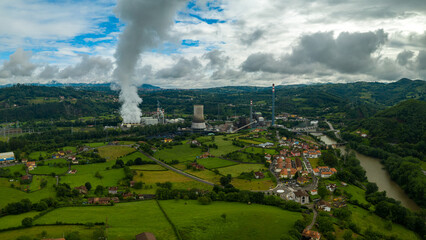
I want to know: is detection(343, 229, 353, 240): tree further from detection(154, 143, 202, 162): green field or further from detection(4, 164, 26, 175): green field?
detection(4, 164, 26, 175): green field

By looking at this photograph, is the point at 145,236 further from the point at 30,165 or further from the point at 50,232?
the point at 30,165

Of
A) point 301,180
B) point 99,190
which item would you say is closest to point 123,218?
point 99,190

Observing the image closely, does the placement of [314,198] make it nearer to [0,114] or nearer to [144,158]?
[144,158]

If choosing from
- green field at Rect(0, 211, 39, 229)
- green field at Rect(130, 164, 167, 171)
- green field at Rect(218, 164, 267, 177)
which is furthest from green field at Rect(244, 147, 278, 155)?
green field at Rect(0, 211, 39, 229)

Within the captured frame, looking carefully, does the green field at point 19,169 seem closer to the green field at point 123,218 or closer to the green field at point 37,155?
the green field at point 37,155

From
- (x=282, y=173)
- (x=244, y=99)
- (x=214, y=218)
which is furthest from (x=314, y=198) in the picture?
(x=244, y=99)

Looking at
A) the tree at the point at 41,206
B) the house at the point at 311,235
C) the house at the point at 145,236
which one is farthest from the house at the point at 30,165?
the house at the point at 311,235

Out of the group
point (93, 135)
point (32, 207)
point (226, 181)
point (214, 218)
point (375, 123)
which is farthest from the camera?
point (375, 123)
